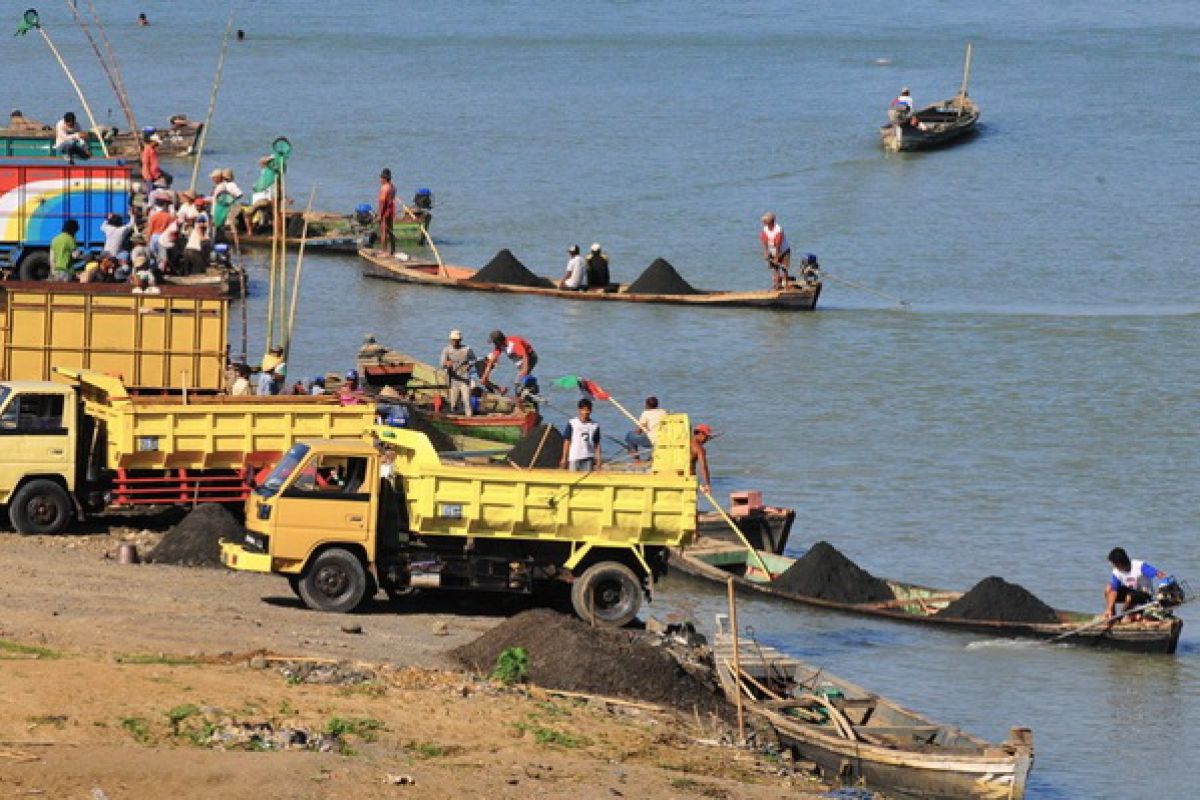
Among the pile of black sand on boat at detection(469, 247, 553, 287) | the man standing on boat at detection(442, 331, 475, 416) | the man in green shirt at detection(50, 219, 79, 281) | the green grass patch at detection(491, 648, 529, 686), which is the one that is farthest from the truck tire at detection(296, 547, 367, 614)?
the pile of black sand on boat at detection(469, 247, 553, 287)

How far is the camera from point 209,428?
72.7ft

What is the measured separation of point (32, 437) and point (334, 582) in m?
3.83

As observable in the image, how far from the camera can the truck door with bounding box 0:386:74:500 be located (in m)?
22.1

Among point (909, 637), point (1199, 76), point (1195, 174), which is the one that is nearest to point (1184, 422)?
point (909, 637)

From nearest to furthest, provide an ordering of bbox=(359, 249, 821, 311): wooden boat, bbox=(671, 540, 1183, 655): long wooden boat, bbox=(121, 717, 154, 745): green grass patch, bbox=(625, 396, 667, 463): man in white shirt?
bbox=(121, 717, 154, 745): green grass patch, bbox=(671, 540, 1183, 655): long wooden boat, bbox=(625, 396, 667, 463): man in white shirt, bbox=(359, 249, 821, 311): wooden boat

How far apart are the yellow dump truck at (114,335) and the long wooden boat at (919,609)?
5.79 metres

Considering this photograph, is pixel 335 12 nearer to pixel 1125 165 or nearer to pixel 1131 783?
pixel 1125 165

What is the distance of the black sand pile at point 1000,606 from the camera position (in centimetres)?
2252

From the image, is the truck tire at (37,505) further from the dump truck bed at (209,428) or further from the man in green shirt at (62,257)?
the man in green shirt at (62,257)

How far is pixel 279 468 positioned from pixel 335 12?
103 metres

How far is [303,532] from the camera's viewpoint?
19.9 meters

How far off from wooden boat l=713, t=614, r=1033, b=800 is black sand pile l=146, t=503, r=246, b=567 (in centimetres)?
498

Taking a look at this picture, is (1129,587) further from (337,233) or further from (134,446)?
(337,233)

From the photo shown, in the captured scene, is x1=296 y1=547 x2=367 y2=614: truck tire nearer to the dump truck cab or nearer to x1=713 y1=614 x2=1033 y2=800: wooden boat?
x1=713 y1=614 x2=1033 y2=800: wooden boat
